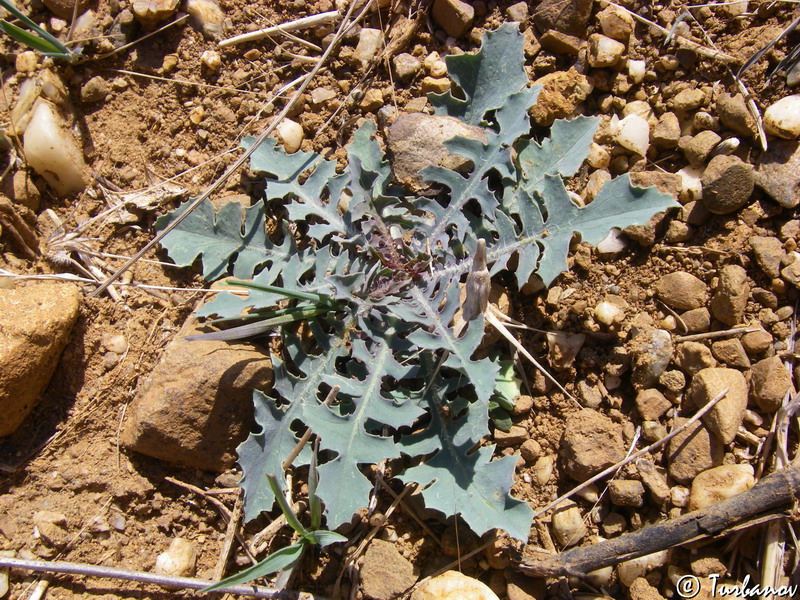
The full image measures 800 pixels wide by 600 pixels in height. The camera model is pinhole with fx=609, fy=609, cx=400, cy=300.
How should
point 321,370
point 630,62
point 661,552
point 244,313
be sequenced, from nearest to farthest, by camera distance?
1. point 661,552
2. point 321,370
3. point 244,313
4. point 630,62

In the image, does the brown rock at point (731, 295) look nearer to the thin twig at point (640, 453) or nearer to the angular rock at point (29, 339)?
the thin twig at point (640, 453)

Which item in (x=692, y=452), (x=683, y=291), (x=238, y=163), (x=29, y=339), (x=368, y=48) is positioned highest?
(x=368, y=48)

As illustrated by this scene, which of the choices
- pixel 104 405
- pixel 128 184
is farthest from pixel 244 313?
pixel 128 184

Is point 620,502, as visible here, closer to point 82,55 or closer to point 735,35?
point 735,35

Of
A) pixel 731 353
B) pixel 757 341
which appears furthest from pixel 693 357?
pixel 757 341

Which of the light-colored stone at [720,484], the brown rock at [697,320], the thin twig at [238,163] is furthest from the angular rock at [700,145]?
the thin twig at [238,163]

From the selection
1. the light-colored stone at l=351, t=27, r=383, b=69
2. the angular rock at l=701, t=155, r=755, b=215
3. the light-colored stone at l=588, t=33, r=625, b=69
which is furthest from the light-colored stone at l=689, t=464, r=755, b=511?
the light-colored stone at l=351, t=27, r=383, b=69

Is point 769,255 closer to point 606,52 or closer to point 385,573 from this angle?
point 606,52
